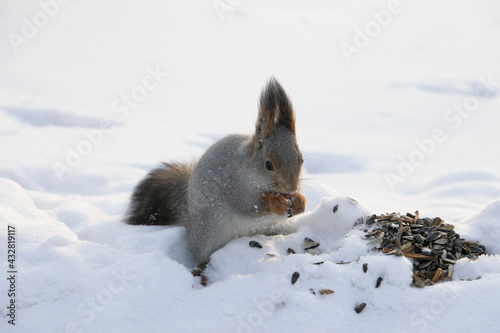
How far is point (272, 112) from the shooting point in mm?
2197

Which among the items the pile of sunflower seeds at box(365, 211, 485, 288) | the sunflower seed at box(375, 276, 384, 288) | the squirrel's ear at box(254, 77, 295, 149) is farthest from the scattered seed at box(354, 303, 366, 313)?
the squirrel's ear at box(254, 77, 295, 149)

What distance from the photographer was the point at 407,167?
14.5ft

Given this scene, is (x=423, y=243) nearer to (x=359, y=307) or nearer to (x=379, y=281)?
(x=379, y=281)

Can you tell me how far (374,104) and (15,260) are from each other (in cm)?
505

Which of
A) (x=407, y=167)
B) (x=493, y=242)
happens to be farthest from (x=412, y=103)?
(x=493, y=242)

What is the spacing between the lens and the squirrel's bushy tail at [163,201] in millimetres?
2713

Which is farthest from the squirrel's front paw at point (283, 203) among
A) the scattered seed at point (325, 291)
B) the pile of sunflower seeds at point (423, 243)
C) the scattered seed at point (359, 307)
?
the scattered seed at point (359, 307)

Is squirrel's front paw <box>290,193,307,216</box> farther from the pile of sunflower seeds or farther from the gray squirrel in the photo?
the pile of sunflower seeds

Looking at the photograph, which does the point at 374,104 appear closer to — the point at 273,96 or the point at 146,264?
the point at 273,96

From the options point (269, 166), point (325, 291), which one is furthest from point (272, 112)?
point (325, 291)

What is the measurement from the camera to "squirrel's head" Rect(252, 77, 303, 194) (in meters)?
2.15

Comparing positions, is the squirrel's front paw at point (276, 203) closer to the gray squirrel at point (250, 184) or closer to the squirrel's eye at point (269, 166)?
the gray squirrel at point (250, 184)

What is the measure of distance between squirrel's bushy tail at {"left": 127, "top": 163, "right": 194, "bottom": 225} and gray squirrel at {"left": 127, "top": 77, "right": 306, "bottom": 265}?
180mm

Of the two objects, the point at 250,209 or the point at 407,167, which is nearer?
the point at 250,209
